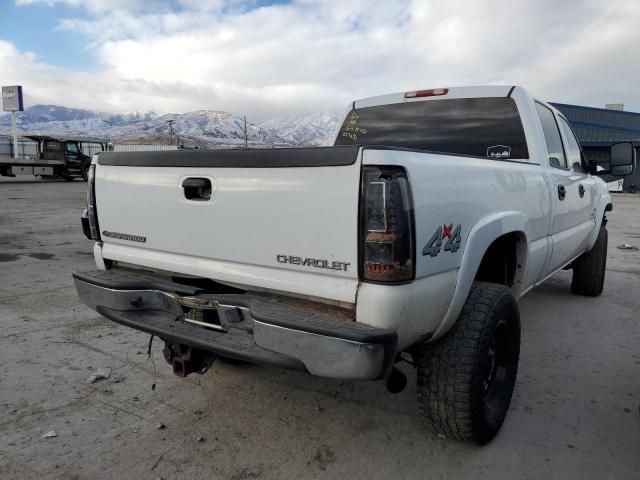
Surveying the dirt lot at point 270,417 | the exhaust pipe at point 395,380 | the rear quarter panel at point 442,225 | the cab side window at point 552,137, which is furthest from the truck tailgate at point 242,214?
the cab side window at point 552,137

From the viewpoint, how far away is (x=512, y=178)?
2.86 m

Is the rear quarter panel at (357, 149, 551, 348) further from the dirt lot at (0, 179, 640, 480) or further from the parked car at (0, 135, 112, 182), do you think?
the parked car at (0, 135, 112, 182)

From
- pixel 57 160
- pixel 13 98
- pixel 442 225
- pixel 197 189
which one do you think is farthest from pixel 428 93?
pixel 13 98

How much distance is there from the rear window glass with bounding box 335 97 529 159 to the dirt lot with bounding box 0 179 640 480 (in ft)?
5.36

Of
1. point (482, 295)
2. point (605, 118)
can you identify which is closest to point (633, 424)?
point (482, 295)

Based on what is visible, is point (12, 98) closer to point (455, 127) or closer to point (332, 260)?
point (455, 127)

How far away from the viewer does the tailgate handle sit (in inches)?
94.9

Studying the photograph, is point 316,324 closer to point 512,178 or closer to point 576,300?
point 512,178

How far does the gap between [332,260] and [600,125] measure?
3970cm

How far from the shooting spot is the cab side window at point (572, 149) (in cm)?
438

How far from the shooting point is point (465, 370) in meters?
2.31

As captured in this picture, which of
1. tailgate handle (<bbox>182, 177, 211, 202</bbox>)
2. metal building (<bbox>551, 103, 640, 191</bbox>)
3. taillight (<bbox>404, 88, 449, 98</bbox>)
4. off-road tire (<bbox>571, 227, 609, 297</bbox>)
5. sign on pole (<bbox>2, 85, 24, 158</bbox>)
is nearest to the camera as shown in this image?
tailgate handle (<bbox>182, 177, 211, 202</bbox>)

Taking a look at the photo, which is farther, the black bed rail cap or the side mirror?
the side mirror

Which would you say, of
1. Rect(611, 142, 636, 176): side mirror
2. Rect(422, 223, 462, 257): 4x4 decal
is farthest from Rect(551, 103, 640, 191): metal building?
Rect(422, 223, 462, 257): 4x4 decal
